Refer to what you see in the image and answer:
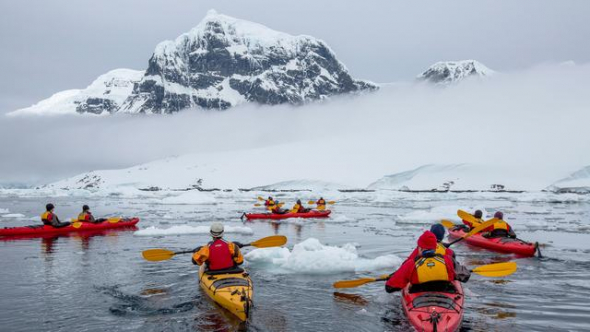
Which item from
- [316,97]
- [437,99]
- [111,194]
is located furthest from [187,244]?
[316,97]

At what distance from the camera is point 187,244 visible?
13.2 meters

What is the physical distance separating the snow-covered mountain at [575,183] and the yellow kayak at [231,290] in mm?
53735

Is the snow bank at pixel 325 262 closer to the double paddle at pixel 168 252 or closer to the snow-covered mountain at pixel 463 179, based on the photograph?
the double paddle at pixel 168 252

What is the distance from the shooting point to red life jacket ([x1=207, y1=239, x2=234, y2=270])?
23.5 ft

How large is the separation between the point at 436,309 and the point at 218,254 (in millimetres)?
3382

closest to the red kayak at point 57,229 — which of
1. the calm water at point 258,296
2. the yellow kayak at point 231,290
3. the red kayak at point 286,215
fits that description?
the calm water at point 258,296

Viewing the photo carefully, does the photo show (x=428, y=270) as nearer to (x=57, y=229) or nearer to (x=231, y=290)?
(x=231, y=290)

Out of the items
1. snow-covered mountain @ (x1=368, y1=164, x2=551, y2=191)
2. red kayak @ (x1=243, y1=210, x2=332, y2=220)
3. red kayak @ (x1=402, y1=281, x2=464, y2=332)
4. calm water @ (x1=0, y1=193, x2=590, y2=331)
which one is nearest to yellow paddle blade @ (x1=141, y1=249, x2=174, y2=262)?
calm water @ (x1=0, y1=193, x2=590, y2=331)

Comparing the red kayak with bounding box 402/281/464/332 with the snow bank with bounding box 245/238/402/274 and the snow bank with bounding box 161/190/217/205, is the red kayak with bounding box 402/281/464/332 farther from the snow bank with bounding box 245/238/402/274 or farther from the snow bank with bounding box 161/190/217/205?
the snow bank with bounding box 161/190/217/205

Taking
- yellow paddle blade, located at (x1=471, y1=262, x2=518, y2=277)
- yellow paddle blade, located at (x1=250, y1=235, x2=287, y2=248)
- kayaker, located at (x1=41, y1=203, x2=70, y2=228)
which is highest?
kayaker, located at (x1=41, y1=203, x2=70, y2=228)

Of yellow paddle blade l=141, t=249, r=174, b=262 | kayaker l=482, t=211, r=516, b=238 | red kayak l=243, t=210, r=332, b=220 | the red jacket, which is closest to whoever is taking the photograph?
the red jacket

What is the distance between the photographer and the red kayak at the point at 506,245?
10.7 meters

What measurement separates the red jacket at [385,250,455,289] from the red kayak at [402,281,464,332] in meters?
0.13

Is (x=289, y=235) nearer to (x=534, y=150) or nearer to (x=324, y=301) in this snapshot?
(x=324, y=301)
